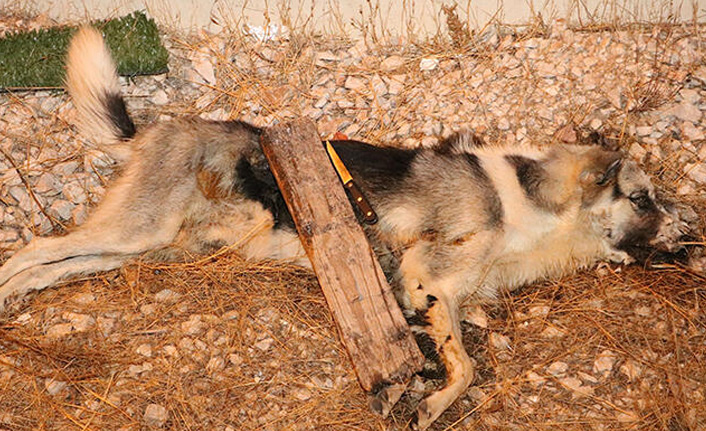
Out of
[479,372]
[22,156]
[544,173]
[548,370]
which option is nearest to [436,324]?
[479,372]

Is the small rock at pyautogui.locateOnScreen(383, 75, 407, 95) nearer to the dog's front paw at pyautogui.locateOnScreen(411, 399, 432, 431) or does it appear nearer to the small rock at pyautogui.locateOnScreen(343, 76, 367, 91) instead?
the small rock at pyautogui.locateOnScreen(343, 76, 367, 91)

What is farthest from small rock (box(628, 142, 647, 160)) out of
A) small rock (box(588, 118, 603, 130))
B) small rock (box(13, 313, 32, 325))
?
small rock (box(13, 313, 32, 325))

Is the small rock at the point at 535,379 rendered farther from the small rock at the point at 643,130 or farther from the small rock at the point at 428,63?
the small rock at the point at 428,63

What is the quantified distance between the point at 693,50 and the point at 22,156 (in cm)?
432

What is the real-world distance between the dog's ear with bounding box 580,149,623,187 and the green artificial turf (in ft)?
8.93

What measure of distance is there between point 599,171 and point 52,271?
2829mm

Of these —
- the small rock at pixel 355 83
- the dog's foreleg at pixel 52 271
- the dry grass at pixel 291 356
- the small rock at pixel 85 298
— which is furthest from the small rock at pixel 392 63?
the small rock at pixel 85 298

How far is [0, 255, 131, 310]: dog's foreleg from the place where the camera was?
10.5 ft

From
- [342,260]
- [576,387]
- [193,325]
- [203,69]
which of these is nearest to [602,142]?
[576,387]

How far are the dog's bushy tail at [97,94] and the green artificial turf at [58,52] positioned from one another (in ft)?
2.18

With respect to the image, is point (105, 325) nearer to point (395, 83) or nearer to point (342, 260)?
point (342, 260)

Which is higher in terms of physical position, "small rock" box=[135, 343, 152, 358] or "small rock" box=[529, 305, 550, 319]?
"small rock" box=[135, 343, 152, 358]

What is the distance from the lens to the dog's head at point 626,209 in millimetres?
3260

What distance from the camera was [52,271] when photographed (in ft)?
10.7
